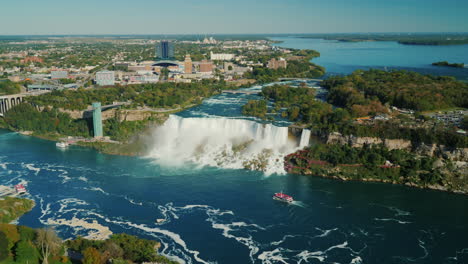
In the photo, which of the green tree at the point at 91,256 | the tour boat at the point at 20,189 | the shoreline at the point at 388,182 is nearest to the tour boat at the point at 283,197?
the shoreline at the point at 388,182

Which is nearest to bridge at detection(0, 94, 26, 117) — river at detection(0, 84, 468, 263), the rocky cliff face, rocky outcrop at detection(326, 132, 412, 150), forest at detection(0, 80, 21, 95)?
forest at detection(0, 80, 21, 95)

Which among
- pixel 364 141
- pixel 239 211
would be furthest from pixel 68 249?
pixel 364 141

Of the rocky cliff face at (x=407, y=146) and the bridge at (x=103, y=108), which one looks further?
the bridge at (x=103, y=108)

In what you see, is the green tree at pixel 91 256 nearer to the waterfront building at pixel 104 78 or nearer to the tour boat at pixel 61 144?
the tour boat at pixel 61 144

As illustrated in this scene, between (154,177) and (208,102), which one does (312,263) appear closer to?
(154,177)

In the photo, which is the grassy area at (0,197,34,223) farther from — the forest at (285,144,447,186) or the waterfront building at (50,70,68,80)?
the waterfront building at (50,70,68,80)

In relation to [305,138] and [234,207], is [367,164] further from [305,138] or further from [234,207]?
[234,207]
